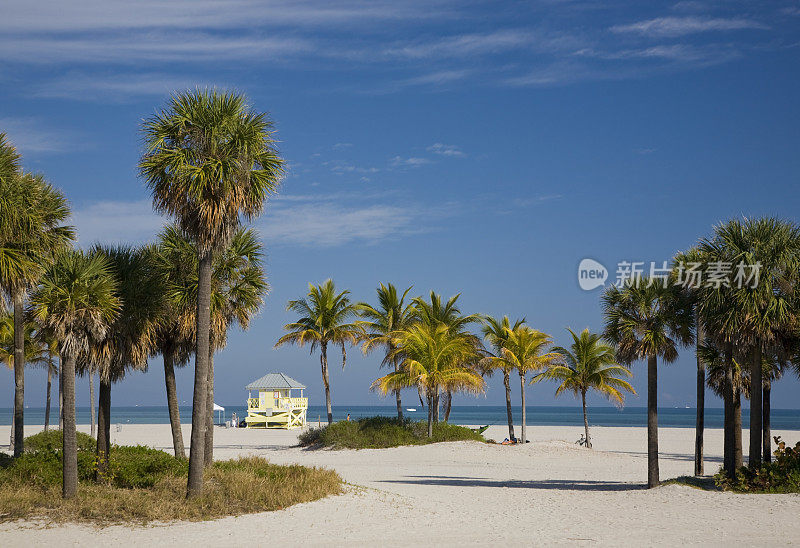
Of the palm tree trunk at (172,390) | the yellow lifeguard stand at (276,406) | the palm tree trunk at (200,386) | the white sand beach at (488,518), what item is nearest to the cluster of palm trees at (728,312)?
the white sand beach at (488,518)

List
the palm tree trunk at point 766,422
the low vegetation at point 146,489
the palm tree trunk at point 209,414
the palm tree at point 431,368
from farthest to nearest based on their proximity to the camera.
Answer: the palm tree at point 431,368 → the palm tree trunk at point 766,422 → the palm tree trunk at point 209,414 → the low vegetation at point 146,489

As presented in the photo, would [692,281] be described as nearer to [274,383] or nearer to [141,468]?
[141,468]

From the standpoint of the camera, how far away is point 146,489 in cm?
1664

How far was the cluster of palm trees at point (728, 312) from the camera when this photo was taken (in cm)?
1822

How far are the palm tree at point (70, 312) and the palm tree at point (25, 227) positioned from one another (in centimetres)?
41

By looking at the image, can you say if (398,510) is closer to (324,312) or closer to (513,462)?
(513,462)

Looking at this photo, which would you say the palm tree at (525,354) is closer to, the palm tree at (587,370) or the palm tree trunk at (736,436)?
the palm tree at (587,370)

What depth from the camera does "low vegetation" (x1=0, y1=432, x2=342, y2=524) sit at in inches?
558

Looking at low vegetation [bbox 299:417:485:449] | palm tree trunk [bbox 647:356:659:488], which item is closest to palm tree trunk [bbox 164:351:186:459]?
low vegetation [bbox 299:417:485:449]

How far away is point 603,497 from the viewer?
18.4 m

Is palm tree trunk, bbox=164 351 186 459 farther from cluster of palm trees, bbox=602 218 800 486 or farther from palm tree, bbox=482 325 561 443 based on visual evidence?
palm tree, bbox=482 325 561 443

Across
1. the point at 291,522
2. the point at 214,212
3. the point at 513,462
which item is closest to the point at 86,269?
the point at 214,212

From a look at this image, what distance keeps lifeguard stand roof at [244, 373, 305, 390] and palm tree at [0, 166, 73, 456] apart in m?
44.3

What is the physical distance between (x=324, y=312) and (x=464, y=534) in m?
25.1
